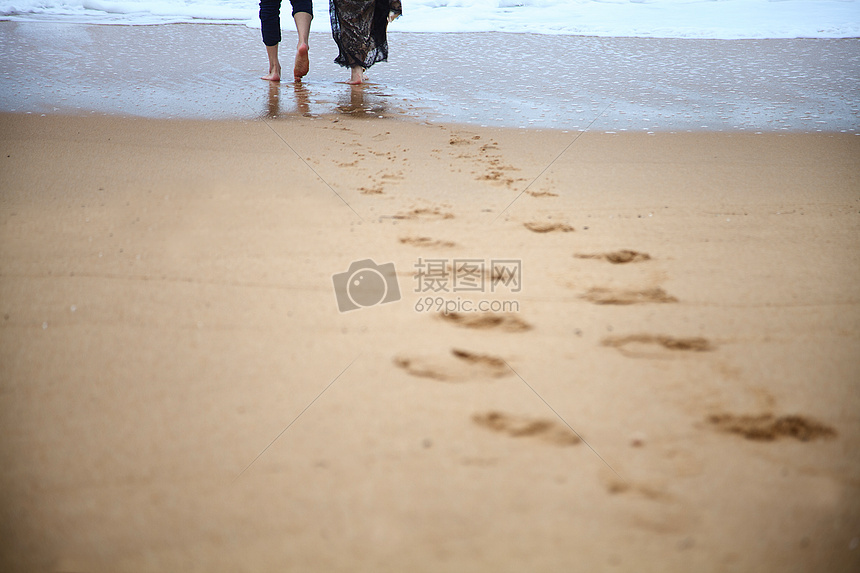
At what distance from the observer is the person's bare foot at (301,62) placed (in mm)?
3564

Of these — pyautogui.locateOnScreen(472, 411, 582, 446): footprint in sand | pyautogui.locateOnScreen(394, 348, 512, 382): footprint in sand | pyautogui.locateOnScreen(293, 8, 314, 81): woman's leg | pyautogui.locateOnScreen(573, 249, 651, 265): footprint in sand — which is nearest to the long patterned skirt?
pyautogui.locateOnScreen(293, 8, 314, 81): woman's leg

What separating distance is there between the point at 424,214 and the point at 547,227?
0.40m

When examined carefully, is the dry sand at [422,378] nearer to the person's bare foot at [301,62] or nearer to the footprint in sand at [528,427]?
the footprint in sand at [528,427]

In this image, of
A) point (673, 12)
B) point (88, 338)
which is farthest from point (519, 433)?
point (673, 12)

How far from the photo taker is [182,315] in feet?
4.53

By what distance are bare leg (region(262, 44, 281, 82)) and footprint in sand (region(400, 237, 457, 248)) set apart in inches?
96.7

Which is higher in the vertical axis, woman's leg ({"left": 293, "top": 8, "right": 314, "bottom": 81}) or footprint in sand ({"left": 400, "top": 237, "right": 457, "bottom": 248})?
woman's leg ({"left": 293, "top": 8, "right": 314, "bottom": 81})

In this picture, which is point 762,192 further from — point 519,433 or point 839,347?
point 519,433

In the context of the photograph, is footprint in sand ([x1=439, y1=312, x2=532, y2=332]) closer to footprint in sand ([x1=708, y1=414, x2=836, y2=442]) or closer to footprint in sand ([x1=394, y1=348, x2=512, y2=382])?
footprint in sand ([x1=394, y1=348, x2=512, y2=382])

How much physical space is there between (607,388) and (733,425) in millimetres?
231

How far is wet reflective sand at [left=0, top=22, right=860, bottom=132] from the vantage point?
10.1 feet

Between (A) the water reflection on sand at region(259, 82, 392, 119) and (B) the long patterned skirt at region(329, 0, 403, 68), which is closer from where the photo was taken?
(A) the water reflection on sand at region(259, 82, 392, 119)

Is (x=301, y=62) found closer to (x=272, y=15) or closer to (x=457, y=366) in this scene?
(x=272, y=15)

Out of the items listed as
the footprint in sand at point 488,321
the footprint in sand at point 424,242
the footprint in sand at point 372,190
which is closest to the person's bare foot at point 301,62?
the footprint in sand at point 372,190
